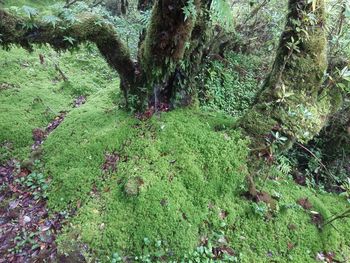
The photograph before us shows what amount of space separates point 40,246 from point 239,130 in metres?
3.24

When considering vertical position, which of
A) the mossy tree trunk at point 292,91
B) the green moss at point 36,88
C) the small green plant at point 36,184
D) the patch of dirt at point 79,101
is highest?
the mossy tree trunk at point 292,91

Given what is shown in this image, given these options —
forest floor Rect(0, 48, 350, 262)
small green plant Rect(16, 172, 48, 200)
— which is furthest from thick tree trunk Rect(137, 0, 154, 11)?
small green plant Rect(16, 172, 48, 200)

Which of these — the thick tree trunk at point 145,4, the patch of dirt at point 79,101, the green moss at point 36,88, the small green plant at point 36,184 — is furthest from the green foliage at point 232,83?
the small green plant at point 36,184

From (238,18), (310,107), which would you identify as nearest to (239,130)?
(310,107)

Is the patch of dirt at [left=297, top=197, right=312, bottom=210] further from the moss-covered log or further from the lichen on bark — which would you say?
the moss-covered log

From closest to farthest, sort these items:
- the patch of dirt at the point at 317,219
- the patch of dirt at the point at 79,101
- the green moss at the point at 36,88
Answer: the patch of dirt at the point at 317,219 → the green moss at the point at 36,88 → the patch of dirt at the point at 79,101

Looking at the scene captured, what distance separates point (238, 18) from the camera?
24.9 ft

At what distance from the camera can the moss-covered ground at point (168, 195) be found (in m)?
3.93

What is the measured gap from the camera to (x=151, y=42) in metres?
4.32

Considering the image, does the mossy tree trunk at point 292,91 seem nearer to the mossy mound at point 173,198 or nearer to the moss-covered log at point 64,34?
the mossy mound at point 173,198

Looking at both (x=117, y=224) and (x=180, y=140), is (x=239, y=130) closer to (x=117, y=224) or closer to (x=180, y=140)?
(x=180, y=140)

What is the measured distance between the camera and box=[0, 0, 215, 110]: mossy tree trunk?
13.3 ft

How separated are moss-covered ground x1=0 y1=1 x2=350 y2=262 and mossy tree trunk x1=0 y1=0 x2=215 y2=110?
45cm

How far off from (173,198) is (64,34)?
274 centimetres
